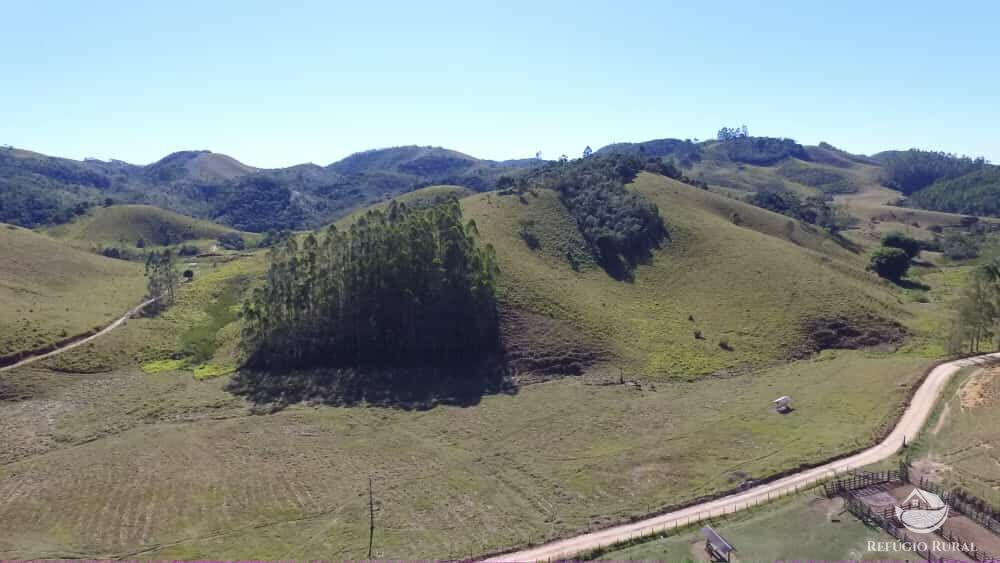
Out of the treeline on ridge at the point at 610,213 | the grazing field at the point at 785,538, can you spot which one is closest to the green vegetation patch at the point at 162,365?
the grazing field at the point at 785,538

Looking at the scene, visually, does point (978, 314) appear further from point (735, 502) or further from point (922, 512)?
point (735, 502)

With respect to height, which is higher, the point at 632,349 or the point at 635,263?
the point at 635,263

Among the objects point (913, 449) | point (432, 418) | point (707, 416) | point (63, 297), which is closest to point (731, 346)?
point (707, 416)

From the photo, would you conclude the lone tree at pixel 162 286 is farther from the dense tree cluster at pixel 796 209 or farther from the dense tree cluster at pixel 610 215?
the dense tree cluster at pixel 796 209

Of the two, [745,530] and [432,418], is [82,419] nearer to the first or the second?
[432,418]

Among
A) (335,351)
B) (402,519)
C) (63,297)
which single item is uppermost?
(63,297)

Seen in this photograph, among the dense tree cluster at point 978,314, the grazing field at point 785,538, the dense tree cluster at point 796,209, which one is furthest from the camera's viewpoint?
the dense tree cluster at point 796,209
